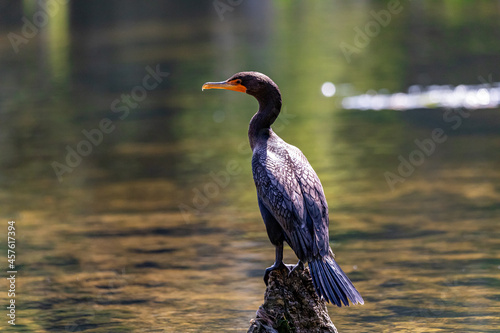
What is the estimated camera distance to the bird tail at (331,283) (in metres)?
5.99

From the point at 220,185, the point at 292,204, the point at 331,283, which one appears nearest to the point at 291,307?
the point at 331,283

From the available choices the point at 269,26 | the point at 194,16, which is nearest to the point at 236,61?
the point at 269,26

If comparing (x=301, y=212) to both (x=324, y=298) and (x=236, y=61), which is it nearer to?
(x=324, y=298)

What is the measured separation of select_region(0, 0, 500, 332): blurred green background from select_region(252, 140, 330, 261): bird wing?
160 cm

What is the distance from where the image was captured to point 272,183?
6445mm

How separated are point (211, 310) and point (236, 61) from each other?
18950 mm

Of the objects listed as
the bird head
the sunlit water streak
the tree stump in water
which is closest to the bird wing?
the tree stump in water

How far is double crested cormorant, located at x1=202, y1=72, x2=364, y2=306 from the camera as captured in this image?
20.0 feet

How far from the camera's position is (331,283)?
239 inches

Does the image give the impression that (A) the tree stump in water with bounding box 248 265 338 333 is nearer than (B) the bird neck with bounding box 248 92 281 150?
Yes

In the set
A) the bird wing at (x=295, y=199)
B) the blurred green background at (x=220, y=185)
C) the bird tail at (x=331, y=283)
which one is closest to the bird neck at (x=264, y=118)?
the bird wing at (x=295, y=199)

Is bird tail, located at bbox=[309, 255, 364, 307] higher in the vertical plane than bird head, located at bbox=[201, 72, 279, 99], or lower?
lower

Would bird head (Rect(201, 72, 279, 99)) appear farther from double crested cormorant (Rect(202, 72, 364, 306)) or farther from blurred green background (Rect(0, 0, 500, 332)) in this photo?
blurred green background (Rect(0, 0, 500, 332))

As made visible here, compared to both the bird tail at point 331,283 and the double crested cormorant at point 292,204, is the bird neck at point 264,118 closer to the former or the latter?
the double crested cormorant at point 292,204
